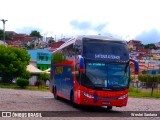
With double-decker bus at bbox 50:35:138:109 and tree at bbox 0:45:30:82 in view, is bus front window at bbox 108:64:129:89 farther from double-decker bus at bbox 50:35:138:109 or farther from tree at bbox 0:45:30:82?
tree at bbox 0:45:30:82

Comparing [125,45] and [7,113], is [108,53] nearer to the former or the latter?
[125,45]

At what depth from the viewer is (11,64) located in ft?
188

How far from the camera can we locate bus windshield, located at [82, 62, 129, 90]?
18.5m

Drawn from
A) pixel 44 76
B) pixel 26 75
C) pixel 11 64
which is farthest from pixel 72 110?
pixel 44 76

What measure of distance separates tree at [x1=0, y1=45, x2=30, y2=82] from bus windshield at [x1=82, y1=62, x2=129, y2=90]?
Result: 130 feet

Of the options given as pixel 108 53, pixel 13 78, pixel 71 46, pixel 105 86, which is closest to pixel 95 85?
pixel 105 86

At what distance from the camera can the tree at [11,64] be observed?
57.0 m

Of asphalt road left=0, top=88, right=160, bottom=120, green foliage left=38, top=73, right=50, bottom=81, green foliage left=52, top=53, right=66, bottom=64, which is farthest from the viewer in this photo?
green foliage left=38, top=73, right=50, bottom=81

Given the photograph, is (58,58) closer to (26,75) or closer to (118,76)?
(118,76)

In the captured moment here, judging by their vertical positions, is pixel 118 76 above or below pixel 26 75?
above

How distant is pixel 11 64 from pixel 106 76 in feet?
132

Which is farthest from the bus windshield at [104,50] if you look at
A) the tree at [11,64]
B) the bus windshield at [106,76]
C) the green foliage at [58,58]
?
the tree at [11,64]

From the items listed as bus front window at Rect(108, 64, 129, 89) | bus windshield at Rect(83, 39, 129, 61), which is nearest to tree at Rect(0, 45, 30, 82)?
bus windshield at Rect(83, 39, 129, 61)

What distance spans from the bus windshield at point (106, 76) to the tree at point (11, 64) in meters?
39.5
